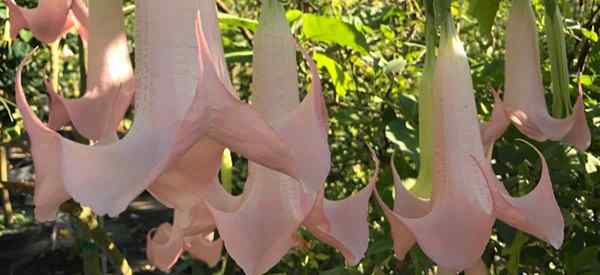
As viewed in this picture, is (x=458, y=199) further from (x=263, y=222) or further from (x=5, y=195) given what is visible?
(x=5, y=195)

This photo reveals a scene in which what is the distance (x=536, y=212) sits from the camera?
0.49 m

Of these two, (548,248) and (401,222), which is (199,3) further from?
(548,248)

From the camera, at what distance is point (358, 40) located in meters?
0.98

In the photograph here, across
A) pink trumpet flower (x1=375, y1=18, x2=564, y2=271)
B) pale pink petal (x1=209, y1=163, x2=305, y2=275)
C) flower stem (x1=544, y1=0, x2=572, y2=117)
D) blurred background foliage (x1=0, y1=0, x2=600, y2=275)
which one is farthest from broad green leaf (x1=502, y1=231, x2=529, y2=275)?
pale pink petal (x1=209, y1=163, x2=305, y2=275)

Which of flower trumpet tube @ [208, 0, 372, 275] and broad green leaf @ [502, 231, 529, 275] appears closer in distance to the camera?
flower trumpet tube @ [208, 0, 372, 275]

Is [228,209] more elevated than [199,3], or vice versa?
[199,3]

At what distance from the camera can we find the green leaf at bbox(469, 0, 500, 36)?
73 cm

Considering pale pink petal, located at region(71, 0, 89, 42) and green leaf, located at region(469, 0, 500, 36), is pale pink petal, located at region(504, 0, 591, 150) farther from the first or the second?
pale pink petal, located at region(71, 0, 89, 42)

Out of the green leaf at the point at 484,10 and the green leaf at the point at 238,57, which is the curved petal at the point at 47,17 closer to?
the green leaf at the point at 484,10

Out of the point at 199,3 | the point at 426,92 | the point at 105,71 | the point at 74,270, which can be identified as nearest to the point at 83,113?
the point at 105,71

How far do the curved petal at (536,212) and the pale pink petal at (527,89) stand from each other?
0.47 feet

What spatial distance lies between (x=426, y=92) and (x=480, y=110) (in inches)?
22.9

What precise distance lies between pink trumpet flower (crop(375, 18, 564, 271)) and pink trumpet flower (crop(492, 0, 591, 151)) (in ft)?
0.34

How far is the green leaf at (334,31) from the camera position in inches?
38.6
